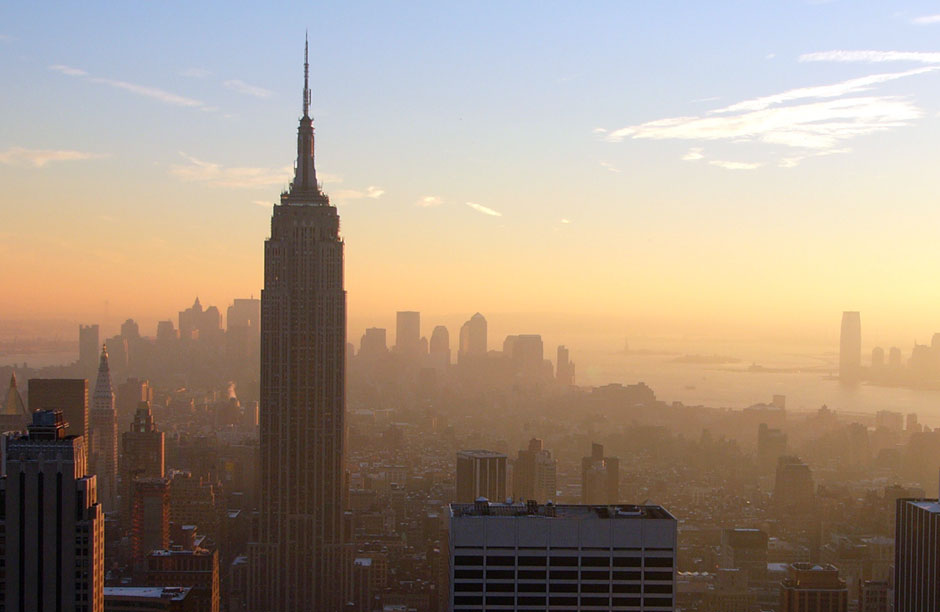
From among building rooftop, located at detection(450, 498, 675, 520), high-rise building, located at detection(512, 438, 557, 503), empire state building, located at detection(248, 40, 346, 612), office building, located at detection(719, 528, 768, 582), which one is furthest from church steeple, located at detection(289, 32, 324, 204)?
building rooftop, located at detection(450, 498, 675, 520)

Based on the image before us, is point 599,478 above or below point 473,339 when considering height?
below

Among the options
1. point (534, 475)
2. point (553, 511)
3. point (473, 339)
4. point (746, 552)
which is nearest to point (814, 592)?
point (746, 552)

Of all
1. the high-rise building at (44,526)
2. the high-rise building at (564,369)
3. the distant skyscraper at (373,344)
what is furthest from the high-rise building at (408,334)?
the high-rise building at (44,526)

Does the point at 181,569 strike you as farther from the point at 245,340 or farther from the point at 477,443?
the point at 477,443

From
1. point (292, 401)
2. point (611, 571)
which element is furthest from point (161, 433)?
point (611, 571)

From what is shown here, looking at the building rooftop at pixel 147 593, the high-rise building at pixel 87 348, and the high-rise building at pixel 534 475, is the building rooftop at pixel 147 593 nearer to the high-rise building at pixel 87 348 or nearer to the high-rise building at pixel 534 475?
the high-rise building at pixel 87 348

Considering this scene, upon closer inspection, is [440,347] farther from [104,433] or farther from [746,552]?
[746,552]
